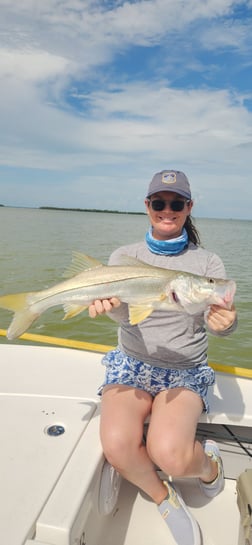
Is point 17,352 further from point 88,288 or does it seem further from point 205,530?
point 205,530

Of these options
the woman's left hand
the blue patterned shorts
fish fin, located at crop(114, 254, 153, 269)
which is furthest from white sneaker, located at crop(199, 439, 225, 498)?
fish fin, located at crop(114, 254, 153, 269)

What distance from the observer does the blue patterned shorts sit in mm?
2922

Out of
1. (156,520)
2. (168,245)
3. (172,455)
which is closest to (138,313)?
(168,245)

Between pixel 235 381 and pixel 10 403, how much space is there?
6.34 feet

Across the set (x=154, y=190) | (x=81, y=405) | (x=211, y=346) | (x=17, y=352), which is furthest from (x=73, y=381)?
(x=211, y=346)

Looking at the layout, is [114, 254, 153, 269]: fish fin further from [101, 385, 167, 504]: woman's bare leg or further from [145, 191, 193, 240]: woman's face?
[101, 385, 167, 504]: woman's bare leg

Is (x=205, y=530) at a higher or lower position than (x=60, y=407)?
lower

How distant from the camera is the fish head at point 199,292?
2.40 m

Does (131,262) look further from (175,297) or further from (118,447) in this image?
(118,447)

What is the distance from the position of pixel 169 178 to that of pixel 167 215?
289 millimetres

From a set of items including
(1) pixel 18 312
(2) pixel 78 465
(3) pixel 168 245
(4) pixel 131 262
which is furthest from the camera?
(3) pixel 168 245

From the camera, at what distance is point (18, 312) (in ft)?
8.82

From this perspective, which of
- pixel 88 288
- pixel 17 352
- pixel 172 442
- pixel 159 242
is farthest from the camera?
pixel 17 352

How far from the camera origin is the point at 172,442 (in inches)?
99.5
